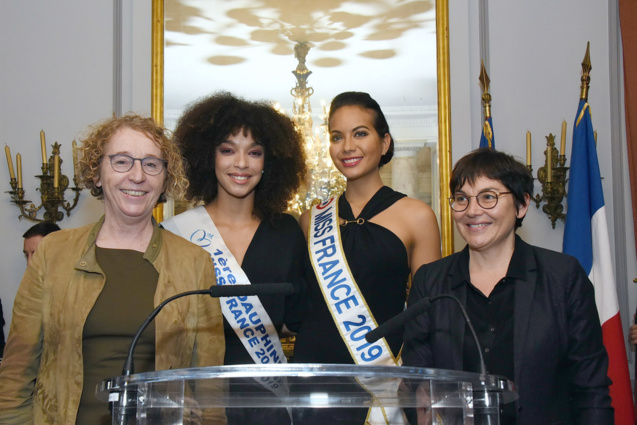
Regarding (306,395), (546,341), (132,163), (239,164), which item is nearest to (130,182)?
(132,163)

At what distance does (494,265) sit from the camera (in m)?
1.70

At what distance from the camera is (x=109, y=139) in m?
1.70

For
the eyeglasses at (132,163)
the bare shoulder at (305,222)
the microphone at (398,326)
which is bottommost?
the microphone at (398,326)

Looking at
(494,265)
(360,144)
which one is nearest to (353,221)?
(360,144)

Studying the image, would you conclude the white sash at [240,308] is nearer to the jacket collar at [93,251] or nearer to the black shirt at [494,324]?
the jacket collar at [93,251]

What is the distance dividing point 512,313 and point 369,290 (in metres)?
0.61

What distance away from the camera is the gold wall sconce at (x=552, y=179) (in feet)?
9.98

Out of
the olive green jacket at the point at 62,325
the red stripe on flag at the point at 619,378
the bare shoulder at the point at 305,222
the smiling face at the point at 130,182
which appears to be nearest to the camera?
the olive green jacket at the point at 62,325

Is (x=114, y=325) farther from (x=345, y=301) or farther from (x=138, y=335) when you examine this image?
(x=345, y=301)

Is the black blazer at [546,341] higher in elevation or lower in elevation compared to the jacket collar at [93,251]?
lower

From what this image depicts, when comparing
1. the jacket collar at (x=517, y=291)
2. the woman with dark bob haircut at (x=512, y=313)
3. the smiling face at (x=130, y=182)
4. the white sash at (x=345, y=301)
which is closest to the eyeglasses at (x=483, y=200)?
the woman with dark bob haircut at (x=512, y=313)

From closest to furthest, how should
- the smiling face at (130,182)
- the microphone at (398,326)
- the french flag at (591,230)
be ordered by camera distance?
the microphone at (398,326) → the smiling face at (130,182) → the french flag at (591,230)

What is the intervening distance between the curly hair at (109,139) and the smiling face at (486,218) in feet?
2.43

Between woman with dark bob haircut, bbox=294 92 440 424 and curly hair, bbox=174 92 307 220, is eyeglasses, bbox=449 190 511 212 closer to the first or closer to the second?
woman with dark bob haircut, bbox=294 92 440 424
